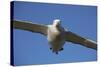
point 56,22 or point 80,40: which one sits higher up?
point 56,22

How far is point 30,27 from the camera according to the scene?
1.96 meters

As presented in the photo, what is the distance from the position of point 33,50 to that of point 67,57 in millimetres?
324

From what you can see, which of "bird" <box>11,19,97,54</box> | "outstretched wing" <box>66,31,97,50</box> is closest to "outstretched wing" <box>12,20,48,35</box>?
"bird" <box>11,19,97,54</box>

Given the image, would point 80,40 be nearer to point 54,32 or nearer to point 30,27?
point 54,32

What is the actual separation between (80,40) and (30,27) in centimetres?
49

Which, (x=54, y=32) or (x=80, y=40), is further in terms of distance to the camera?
Answer: (x=80, y=40)

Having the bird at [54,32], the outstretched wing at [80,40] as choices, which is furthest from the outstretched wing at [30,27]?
the outstretched wing at [80,40]

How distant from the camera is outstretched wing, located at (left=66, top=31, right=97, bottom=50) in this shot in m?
2.08

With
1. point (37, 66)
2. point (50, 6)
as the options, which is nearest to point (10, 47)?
point (37, 66)

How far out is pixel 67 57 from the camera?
6.84 feet

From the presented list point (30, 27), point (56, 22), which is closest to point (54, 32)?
point (56, 22)

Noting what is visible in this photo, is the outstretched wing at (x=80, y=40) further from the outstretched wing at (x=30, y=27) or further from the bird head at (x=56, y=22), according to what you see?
the outstretched wing at (x=30, y=27)

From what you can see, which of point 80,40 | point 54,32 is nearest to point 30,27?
point 54,32
